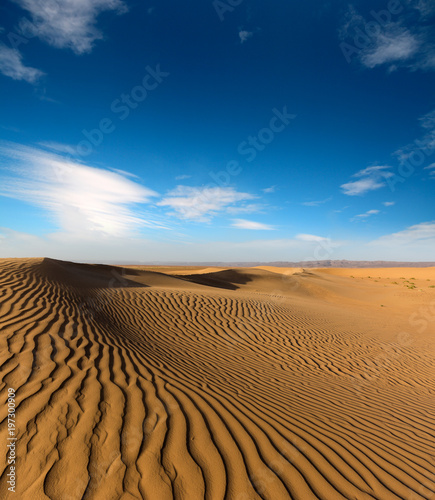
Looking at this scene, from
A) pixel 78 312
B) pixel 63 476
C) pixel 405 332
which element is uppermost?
pixel 78 312

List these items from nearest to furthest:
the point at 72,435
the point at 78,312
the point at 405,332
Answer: the point at 72,435, the point at 78,312, the point at 405,332

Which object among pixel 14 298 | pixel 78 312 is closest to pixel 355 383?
pixel 78 312

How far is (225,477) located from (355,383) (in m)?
5.13

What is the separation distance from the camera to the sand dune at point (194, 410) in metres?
2.26

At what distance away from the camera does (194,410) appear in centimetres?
323

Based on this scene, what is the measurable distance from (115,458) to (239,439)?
121 cm

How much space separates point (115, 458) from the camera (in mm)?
2326

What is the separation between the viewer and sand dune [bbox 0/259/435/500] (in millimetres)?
2260

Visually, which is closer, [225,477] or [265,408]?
[225,477]

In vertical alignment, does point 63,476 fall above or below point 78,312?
below

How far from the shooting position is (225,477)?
2.31 meters

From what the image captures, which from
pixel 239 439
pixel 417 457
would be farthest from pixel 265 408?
pixel 417 457

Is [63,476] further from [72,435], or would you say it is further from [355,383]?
[355,383]

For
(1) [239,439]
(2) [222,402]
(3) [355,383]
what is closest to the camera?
(1) [239,439]
